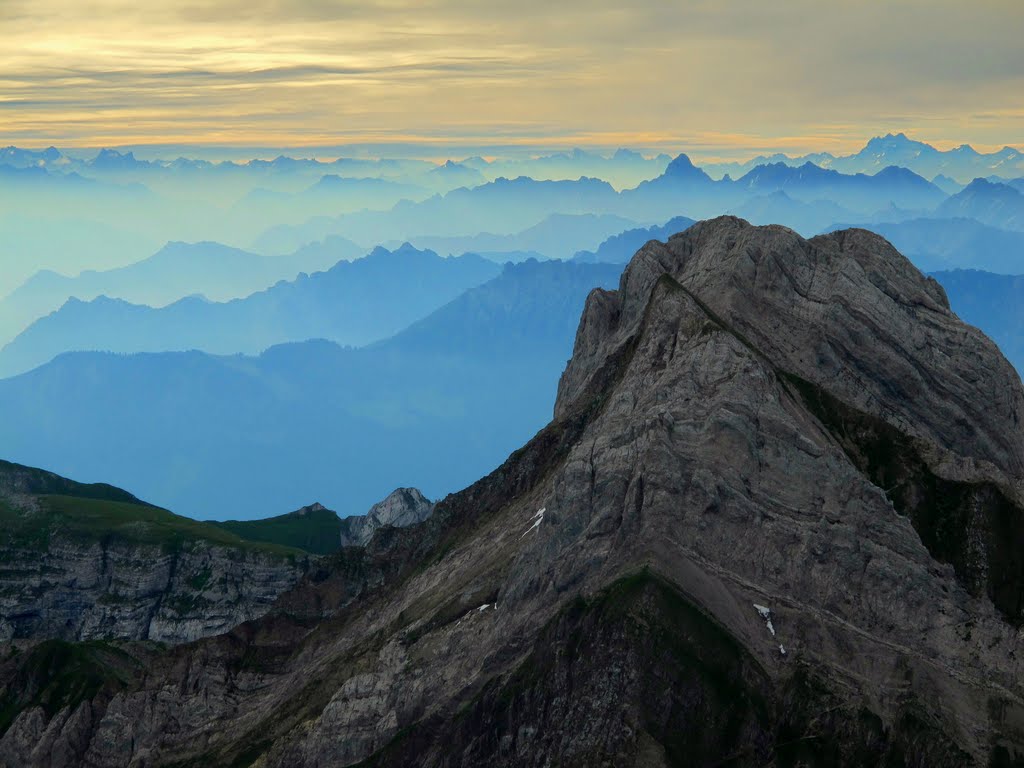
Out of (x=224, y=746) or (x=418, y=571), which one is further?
(x=418, y=571)

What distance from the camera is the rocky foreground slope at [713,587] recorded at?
109 metres

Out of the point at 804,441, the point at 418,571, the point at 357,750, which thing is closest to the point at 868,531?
the point at 804,441

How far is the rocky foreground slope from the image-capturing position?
358 ft

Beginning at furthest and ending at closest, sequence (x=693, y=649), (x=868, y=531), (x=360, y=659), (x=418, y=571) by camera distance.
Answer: (x=418, y=571), (x=360, y=659), (x=868, y=531), (x=693, y=649)

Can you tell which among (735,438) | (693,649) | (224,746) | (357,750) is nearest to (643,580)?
(693,649)

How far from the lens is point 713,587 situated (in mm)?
114500

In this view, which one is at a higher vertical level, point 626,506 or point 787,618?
point 626,506

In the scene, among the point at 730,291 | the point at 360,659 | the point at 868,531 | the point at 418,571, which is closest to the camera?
the point at 868,531

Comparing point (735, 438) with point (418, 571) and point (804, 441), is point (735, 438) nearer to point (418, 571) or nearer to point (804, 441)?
point (804, 441)

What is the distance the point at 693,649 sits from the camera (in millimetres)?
110500

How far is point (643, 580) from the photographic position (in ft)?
373

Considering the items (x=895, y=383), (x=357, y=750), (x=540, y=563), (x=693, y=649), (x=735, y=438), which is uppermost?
(x=895, y=383)

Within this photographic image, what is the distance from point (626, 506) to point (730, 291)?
38102 mm

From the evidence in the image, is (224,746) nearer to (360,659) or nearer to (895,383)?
(360,659)
